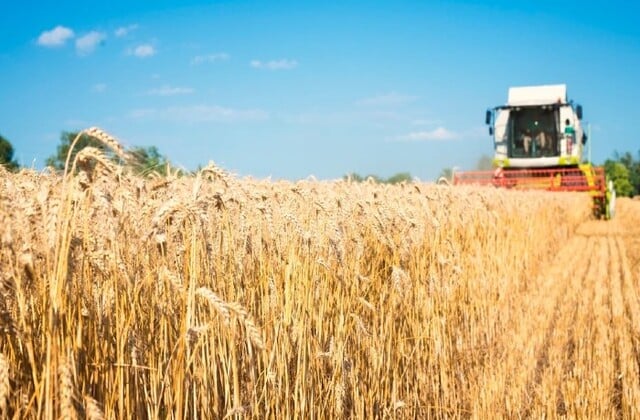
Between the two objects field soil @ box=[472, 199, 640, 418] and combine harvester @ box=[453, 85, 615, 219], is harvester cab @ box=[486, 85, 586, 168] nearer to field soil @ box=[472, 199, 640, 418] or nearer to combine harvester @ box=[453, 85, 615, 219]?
combine harvester @ box=[453, 85, 615, 219]

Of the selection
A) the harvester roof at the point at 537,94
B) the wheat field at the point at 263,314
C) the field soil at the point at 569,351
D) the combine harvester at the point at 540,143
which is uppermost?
the harvester roof at the point at 537,94

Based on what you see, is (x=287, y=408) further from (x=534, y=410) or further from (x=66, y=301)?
(x=534, y=410)

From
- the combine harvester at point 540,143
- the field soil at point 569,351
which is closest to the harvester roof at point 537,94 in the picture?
the combine harvester at point 540,143

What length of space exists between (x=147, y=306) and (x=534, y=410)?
10.3ft

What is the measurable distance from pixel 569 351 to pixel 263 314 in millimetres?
4361

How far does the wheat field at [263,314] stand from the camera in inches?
66.8

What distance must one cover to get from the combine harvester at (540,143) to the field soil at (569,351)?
10.2 m

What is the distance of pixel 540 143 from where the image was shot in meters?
21.0

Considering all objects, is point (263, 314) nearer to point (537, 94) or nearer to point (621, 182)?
point (537, 94)

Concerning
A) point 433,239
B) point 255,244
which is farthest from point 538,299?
point 255,244

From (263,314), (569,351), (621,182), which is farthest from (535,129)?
(621,182)

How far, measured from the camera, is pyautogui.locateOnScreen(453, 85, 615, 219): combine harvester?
19.9 meters

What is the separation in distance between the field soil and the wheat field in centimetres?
3

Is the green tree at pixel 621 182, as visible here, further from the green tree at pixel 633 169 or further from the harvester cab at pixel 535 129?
the harvester cab at pixel 535 129
